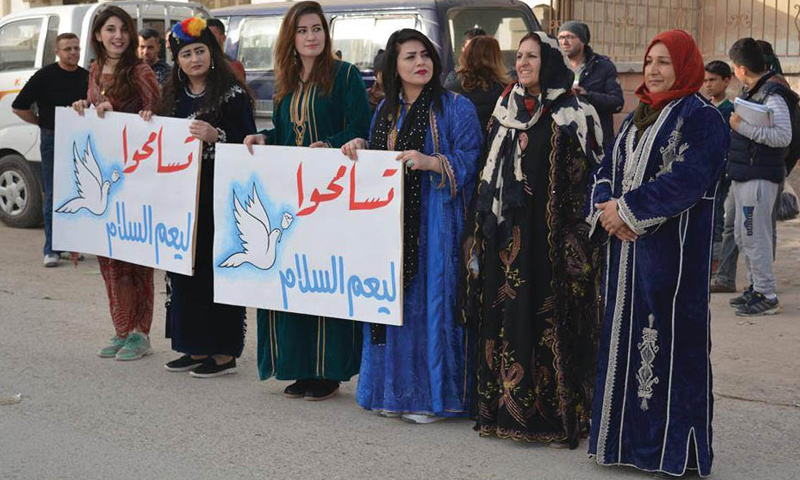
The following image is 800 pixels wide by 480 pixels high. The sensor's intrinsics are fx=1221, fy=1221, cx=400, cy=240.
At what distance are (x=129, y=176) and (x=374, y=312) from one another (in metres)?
1.96

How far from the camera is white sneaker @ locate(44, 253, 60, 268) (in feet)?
33.1

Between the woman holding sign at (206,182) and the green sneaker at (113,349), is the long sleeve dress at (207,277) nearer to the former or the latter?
the woman holding sign at (206,182)

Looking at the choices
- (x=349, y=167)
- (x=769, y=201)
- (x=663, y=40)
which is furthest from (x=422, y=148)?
(x=769, y=201)

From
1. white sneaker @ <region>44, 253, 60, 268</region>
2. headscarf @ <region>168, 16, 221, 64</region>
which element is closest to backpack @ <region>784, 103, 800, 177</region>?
headscarf @ <region>168, 16, 221, 64</region>

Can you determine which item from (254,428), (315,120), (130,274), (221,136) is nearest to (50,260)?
(130,274)

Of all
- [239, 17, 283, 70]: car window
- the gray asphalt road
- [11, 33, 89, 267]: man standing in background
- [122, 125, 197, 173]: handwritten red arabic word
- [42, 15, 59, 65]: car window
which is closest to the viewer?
the gray asphalt road

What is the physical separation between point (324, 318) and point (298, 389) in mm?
436

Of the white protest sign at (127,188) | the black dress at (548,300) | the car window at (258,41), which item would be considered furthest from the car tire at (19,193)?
the black dress at (548,300)

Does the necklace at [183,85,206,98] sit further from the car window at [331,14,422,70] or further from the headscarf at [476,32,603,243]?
the car window at [331,14,422,70]

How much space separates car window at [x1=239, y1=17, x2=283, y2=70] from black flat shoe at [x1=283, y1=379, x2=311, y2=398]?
670 centimetres

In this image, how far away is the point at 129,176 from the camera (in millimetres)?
6711

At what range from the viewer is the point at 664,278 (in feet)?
15.2

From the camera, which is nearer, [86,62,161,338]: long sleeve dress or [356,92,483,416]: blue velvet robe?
[356,92,483,416]: blue velvet robe

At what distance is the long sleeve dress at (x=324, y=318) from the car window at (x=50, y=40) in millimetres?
6752
